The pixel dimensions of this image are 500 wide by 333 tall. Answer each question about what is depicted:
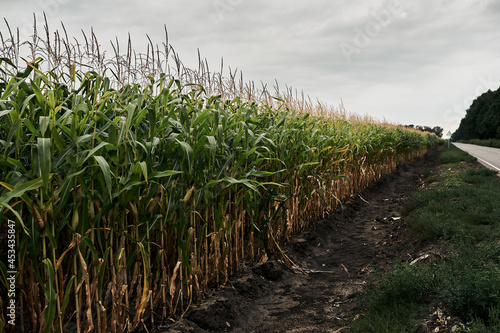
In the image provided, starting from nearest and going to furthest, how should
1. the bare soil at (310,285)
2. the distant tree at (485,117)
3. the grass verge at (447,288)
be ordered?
1. the grass verge at (447,288)
2. the bare soil at (310,285)
3. the distant tree at (485,117)

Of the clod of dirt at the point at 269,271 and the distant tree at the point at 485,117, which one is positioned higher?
the distant tree at the point at 485,117

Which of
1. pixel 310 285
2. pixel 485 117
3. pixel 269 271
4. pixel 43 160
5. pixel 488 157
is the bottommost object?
pixel 310 285

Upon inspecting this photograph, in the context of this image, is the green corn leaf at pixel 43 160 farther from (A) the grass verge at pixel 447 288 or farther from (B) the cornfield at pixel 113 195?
(A) the grass verge at pixel 447 288

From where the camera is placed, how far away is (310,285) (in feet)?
15.5

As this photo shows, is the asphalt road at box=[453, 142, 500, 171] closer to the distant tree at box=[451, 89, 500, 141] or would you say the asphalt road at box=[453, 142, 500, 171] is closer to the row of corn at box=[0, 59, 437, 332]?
the row of corn at box=[0, 59, 437, 332]

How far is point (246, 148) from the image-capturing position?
4141 millimetres

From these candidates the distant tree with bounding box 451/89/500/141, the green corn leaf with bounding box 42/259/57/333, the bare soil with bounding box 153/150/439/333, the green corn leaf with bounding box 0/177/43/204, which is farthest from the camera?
the distant tree with bounding box 451/89/500/141

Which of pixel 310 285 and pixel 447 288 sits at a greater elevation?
pixel 447 288

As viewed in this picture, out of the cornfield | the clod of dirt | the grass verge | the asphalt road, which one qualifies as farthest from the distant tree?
the cornfield

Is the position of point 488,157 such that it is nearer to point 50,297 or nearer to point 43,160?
point 50,297

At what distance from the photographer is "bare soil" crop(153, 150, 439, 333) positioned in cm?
361

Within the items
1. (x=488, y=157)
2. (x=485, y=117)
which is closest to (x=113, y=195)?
(x=488, y=157)

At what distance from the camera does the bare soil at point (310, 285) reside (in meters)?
3.61

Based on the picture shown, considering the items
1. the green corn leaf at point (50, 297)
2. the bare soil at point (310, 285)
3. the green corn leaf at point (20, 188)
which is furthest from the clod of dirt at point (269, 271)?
the green corn leaf at point (20, 188)
